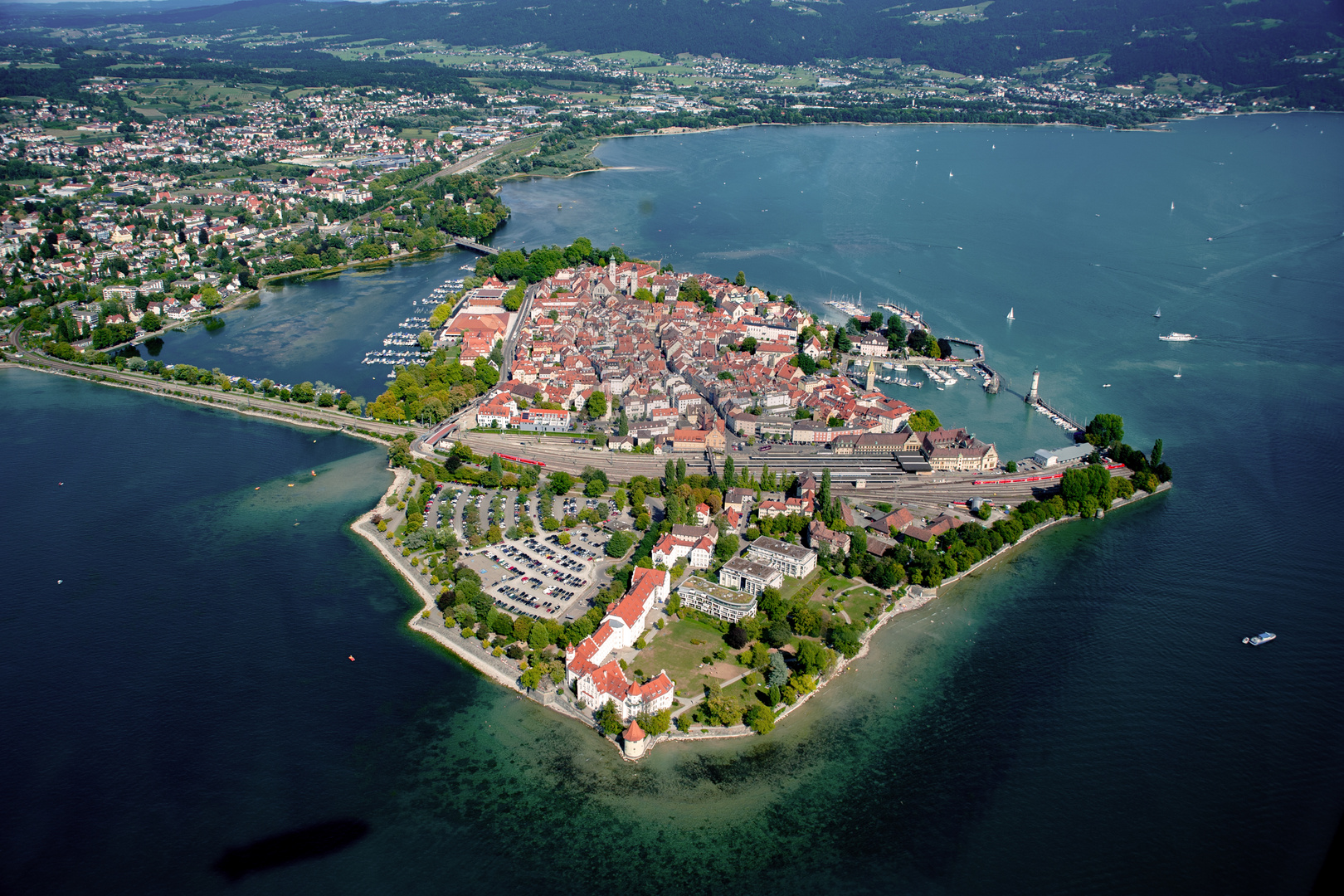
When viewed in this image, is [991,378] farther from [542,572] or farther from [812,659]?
[542,572]

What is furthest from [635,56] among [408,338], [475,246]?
[408,338]

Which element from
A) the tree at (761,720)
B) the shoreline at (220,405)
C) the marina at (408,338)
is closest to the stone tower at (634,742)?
the tree at (761,720)

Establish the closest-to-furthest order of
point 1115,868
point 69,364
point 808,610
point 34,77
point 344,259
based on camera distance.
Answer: point 1115,868
point 808,610
point 69,364
point 344,259
point 34,77

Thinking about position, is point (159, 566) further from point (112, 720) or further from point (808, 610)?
point (808, 610)

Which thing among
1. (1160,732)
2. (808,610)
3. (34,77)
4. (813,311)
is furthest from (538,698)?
(34,77)

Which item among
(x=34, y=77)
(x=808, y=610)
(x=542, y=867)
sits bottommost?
(x=542, y=867)

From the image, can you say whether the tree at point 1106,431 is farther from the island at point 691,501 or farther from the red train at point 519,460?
the red train at point 519,460
